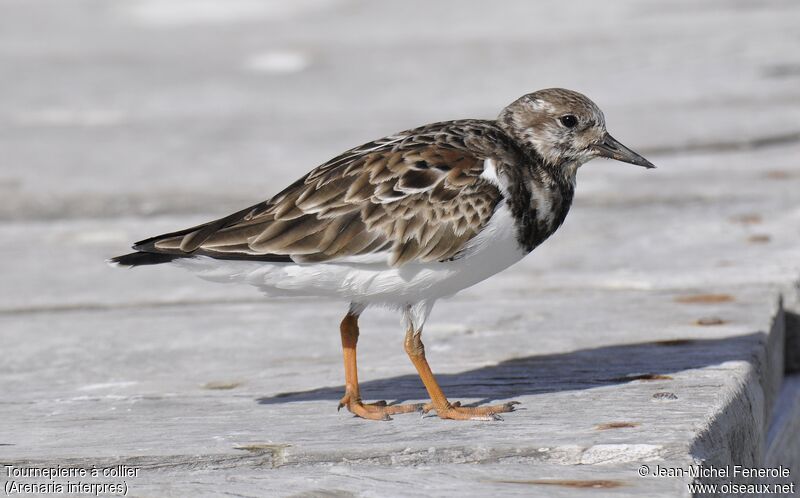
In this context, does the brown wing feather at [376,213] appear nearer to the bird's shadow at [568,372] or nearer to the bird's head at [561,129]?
the bird's head at [561,129]

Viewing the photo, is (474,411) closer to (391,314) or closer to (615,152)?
(615,152)

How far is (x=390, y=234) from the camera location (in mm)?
3867

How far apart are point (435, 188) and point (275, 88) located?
5674mm

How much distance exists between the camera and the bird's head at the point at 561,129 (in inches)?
168

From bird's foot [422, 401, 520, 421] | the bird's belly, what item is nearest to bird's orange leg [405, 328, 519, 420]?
bird's foot [422, 401, 520, 421]

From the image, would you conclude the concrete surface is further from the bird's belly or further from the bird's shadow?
the bird's belly

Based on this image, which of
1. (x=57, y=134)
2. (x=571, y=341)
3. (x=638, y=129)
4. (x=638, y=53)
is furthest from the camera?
(x=638, y=53)

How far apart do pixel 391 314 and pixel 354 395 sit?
1.30 m

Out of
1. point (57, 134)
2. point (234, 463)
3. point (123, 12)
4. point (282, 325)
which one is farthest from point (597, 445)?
point (123, 12)

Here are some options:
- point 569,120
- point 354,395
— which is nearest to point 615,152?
point 569,120

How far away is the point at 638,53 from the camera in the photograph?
937cm

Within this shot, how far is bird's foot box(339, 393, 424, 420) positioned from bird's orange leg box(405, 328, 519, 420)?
0.06 meters

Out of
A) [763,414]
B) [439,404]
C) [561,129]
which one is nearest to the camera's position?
[439,404]

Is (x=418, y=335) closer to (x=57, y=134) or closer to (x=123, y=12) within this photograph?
(x=57, y=134)
